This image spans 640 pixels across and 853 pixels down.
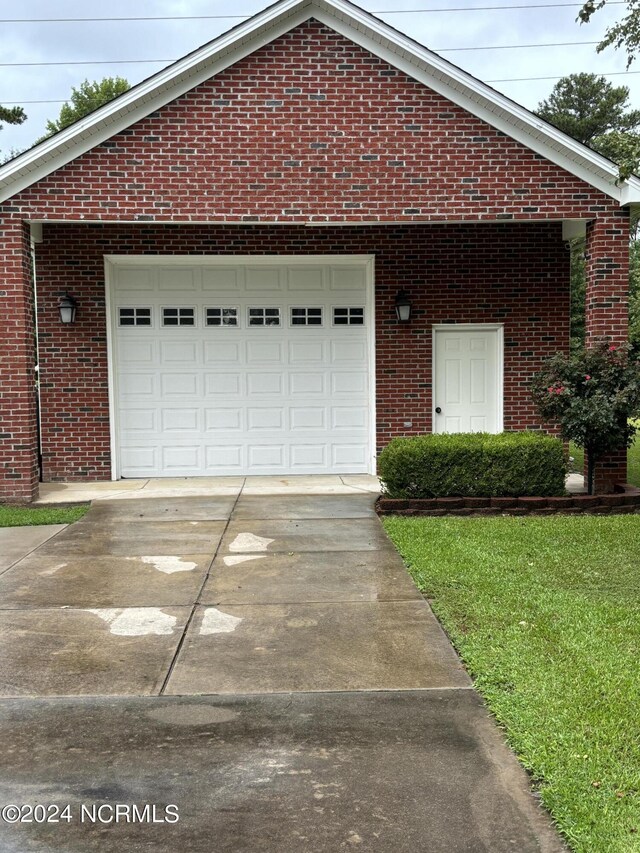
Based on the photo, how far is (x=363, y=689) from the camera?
3.99 metres

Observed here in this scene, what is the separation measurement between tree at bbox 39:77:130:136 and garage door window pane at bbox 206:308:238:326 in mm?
24787

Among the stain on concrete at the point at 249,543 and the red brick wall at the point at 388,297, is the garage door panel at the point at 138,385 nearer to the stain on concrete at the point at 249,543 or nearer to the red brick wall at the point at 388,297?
the red brick wall at the point at 388,297

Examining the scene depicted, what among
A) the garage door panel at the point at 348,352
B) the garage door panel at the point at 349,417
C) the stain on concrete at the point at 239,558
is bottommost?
the stain on concrete at the point at 239,558

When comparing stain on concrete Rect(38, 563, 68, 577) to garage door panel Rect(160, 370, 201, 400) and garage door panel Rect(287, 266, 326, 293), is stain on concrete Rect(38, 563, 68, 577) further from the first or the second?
garage door panel Rect(287, 266, 326, 293)

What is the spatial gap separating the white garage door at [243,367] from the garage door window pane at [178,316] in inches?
0.6

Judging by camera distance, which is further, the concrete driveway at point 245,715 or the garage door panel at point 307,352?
the garage door panel at point 307,352

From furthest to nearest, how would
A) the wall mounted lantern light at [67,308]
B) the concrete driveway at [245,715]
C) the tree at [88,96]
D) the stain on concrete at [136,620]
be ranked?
the tree at [88,96]
the wall mounted lantern light at [67,308]
the stain on concrete at [136,620]
the concrete driveway at [245,715]

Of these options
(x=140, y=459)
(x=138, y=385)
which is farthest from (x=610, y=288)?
(x=140, y=459)

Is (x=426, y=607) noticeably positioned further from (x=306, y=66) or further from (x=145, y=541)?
(x=306, y=66)

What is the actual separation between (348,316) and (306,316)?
25.0 inches

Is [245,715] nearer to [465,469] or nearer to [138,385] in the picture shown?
[465,469]

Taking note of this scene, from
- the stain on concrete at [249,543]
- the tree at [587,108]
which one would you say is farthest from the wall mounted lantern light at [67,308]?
the tree at [587,108]

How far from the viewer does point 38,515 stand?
8.73m

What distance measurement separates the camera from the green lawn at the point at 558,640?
9.74 feet
